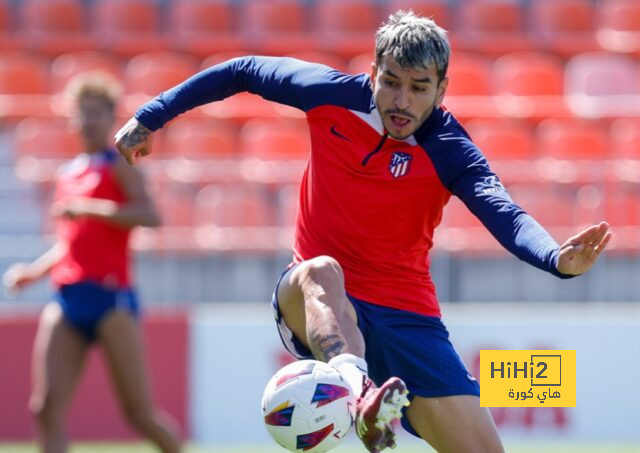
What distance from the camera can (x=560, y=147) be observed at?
1318cm

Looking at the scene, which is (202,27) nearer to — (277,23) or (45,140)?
(277,23)

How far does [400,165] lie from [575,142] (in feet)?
25.9

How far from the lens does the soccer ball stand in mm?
5023

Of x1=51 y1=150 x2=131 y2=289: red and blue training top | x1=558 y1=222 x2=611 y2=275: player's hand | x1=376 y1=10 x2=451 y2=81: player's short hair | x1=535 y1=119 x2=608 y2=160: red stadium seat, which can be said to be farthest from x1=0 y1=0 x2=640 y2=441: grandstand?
x1=558 y1=222 x2=611 y2=275: player's hand

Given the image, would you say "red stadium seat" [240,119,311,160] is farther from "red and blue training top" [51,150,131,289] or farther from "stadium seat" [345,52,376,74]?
"red and blue training top" [51,150,131,289]

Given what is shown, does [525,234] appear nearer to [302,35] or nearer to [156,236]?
[156,236]

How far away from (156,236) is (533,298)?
339 cm

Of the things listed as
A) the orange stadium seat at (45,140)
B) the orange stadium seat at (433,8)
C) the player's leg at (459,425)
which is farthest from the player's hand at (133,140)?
the orange stadium seat at (433,8)

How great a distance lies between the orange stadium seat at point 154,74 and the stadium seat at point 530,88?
355cm

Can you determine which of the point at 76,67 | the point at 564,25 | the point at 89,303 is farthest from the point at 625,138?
the point at 89,303

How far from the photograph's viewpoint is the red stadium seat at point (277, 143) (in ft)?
43.3

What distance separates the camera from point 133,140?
18.9ft

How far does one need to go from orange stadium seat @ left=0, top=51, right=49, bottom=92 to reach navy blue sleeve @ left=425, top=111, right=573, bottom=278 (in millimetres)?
9952

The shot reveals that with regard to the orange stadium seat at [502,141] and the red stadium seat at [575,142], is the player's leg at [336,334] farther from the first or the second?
the red stadium seat at [575,142]
